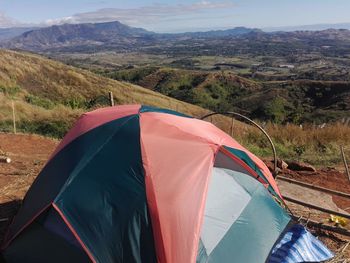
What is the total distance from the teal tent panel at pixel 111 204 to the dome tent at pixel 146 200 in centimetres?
1

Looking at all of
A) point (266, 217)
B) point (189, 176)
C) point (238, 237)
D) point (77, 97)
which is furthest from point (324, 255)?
point (77, 97)

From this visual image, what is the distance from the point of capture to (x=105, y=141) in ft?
17.1

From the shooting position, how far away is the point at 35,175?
861 centimetres

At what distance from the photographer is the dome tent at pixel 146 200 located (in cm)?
450

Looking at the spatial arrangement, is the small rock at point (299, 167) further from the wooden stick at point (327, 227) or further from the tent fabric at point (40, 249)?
the tent fabric at point (40, 249)

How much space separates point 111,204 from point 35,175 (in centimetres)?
449

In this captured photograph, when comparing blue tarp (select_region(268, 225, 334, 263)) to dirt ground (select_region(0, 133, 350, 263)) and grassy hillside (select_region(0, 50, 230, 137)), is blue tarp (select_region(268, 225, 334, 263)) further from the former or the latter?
grassy hillside (select_region(0, 50, 230, 137))

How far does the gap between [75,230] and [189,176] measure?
137 centimetres

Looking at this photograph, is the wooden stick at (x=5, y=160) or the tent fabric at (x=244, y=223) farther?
the wooden stick at (x=5, y=160)

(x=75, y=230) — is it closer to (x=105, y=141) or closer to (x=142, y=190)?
(x=142, y=190)

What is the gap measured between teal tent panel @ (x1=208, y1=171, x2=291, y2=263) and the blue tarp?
0.40 feet

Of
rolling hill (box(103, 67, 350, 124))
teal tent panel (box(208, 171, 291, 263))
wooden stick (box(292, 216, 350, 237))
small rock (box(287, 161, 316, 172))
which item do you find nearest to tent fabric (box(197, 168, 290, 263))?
teal tent panel (box(208, 171, 291, 263))

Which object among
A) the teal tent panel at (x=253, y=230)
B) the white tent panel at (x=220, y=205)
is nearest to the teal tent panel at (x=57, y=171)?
the white tent panel at (x=220, y=205)

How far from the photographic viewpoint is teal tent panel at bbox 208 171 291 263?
16.3ft
